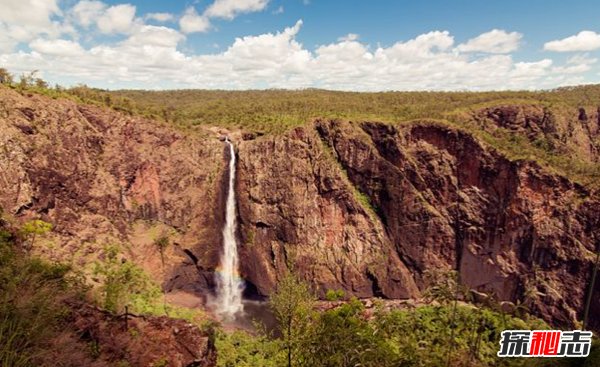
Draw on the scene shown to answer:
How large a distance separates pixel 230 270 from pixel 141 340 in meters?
25.3

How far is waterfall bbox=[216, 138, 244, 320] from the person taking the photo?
3944 cm

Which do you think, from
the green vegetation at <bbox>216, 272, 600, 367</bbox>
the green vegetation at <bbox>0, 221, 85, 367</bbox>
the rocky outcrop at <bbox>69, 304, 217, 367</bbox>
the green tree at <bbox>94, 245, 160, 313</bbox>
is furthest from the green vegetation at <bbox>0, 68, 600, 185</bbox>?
the green vegetation at <bbox>0, 221, 85, 367</bbox>

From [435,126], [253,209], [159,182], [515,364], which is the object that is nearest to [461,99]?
[435,126]

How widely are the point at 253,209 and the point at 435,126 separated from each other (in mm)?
25145

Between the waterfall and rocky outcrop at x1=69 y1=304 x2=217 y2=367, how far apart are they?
1885cm

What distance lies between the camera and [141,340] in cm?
1661

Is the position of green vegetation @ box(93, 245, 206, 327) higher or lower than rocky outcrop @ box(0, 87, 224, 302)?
lower

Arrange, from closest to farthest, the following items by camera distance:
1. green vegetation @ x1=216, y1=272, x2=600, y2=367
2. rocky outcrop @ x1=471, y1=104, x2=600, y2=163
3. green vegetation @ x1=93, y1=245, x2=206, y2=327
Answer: green vegetation @ x1=216, y1=272, x2=600, y2=367 → green vegetation @ x1=93, y1=245, x2=206, y2=327 → rocky outcrop @ x1=471, y1=104, x2=600, y2=163

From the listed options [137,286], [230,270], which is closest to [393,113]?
[230,270]

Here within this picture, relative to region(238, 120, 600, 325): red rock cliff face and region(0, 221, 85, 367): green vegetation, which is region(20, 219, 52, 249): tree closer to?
region(0, 221, 85, 367): green vegetation

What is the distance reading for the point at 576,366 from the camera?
7.12 metres

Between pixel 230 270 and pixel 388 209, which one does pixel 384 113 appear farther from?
pixel 230 270

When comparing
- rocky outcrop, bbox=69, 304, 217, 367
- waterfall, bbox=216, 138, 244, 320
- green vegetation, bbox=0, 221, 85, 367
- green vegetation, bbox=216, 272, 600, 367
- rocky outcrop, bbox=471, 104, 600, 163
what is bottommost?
waterfall, bbox=216, 138, 244, 320

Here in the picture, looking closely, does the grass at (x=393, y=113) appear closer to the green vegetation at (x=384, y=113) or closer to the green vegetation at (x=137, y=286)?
the green vegetation at (x=384, y=113)
